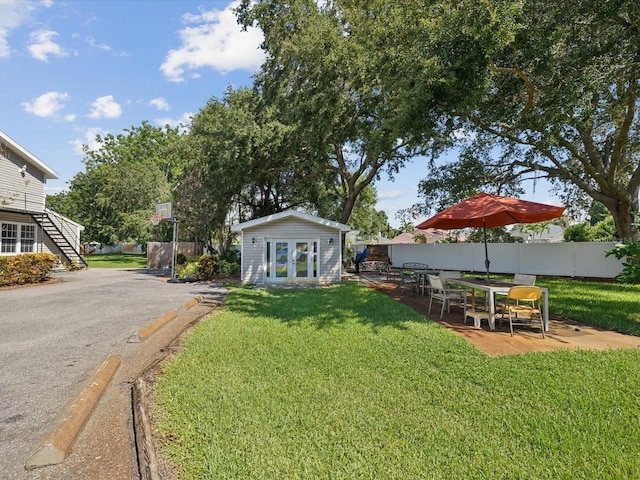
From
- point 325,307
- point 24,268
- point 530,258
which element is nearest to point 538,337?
point 325,307

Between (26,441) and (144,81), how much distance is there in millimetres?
14929

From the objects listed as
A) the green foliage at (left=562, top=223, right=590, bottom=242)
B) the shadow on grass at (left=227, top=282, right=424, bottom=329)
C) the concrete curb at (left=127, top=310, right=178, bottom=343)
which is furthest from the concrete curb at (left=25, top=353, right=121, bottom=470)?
the green foliage at (left=562, top=223, right=590, bottom=242)

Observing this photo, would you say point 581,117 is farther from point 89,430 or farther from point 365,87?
point 89,430

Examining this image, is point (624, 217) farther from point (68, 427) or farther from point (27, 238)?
point (27, 238)

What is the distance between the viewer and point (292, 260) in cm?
1511

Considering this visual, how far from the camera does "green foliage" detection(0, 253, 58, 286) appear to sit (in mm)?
13117

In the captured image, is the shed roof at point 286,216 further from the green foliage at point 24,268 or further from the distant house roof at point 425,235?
the distant house roof at point 425,235

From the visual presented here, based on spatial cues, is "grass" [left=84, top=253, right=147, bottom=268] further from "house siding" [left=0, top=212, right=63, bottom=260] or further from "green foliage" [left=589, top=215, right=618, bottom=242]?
"green foliage" [left=589, top=215, right=618, bottom=242]

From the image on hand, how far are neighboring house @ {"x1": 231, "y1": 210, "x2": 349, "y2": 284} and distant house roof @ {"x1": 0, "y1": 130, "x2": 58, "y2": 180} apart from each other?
11451 millimetres

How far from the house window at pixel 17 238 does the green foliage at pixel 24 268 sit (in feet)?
11.7

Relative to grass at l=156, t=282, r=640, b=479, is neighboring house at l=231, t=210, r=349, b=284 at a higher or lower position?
higher

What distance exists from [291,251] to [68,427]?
481 inches

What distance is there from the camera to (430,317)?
735cm

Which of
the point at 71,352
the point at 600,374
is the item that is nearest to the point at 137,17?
the point at 71,352
